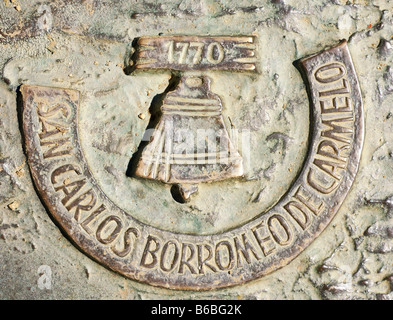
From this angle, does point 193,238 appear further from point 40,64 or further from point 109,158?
point 40,64

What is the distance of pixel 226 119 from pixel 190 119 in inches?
4.3

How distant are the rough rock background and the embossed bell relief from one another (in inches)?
1.8

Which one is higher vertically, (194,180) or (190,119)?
(190,119)

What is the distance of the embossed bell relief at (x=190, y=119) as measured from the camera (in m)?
1.66

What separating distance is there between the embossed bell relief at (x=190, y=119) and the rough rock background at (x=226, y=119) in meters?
0.05

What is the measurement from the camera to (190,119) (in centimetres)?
167

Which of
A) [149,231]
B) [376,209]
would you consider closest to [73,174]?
[149,231]

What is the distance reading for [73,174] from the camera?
5.43ft

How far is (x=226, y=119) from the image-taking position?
1.71 m

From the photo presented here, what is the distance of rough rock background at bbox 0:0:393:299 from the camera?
65.9 inches

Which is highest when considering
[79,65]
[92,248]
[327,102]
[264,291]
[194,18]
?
[194,18]

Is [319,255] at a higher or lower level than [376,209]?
lower

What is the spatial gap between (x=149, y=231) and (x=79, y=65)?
503 mm

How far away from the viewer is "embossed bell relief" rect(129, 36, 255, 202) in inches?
65.2
